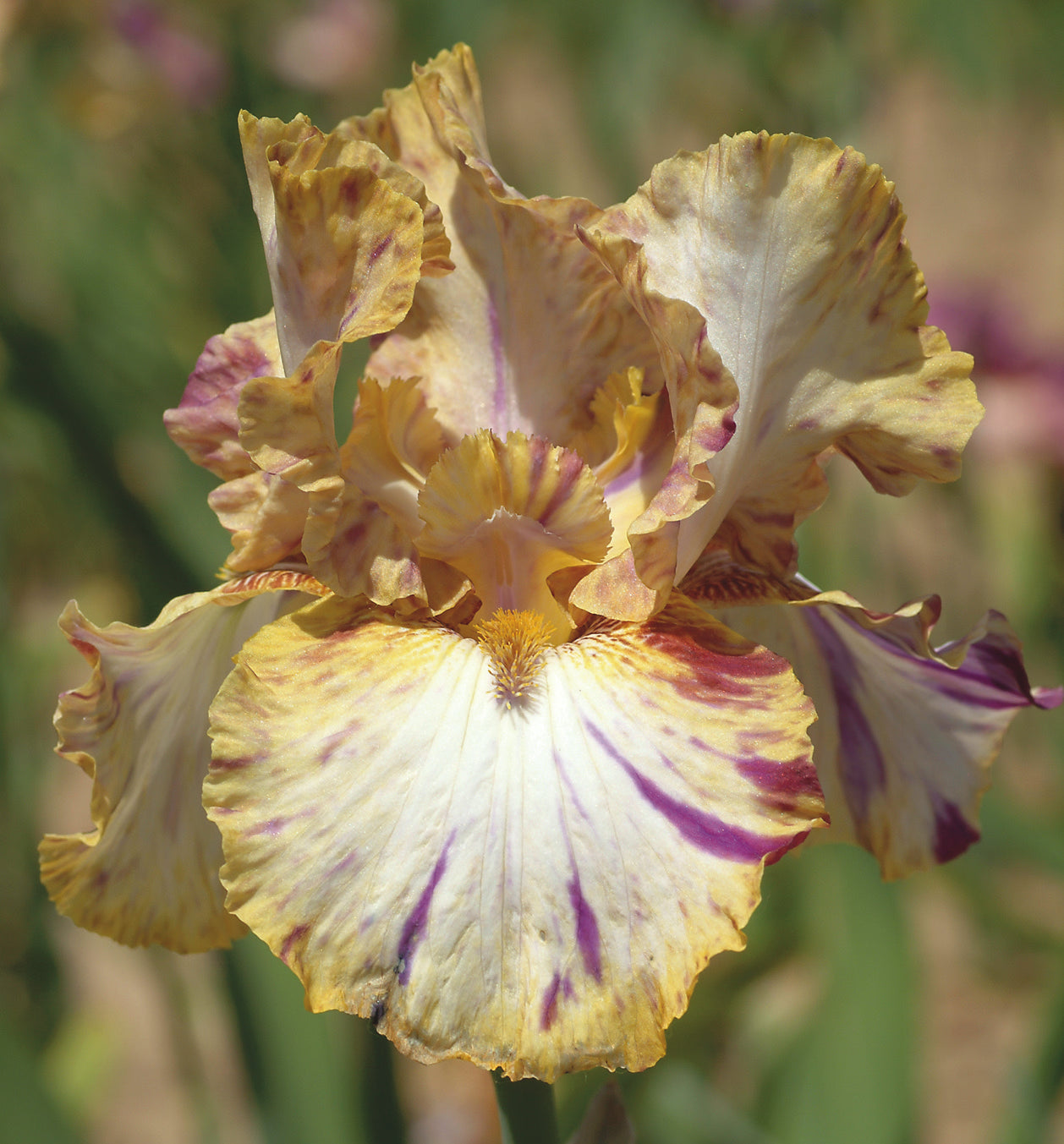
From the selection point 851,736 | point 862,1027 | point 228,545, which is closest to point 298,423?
point 851,736

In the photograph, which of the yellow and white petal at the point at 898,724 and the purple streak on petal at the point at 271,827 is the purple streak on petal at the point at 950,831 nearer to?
the yellow and white petal at the point at 898,724

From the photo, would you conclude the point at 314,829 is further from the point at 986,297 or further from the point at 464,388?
the point at 986,297

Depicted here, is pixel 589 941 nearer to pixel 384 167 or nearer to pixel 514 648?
pixel 514 648

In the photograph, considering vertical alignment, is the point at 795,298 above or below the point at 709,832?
above

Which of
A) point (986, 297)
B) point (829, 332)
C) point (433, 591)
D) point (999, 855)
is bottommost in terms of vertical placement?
point (999, 855)

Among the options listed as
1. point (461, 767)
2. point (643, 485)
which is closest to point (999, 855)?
point (643, 485)

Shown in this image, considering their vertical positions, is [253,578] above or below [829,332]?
below

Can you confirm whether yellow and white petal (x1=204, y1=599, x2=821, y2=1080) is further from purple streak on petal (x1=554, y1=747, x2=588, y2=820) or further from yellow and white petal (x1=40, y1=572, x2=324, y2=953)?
yellow and white petal (x1=40, y1=572, x2=324, y2=953)

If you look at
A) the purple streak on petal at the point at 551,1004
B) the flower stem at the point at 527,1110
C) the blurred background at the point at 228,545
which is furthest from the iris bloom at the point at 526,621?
the blurred background at the point at 228,545

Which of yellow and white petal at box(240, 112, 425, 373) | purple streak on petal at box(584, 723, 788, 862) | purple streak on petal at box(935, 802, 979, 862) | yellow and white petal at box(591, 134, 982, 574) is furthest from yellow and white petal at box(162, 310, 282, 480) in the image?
purple streak on petal at box(935, 802, 979, 862)
